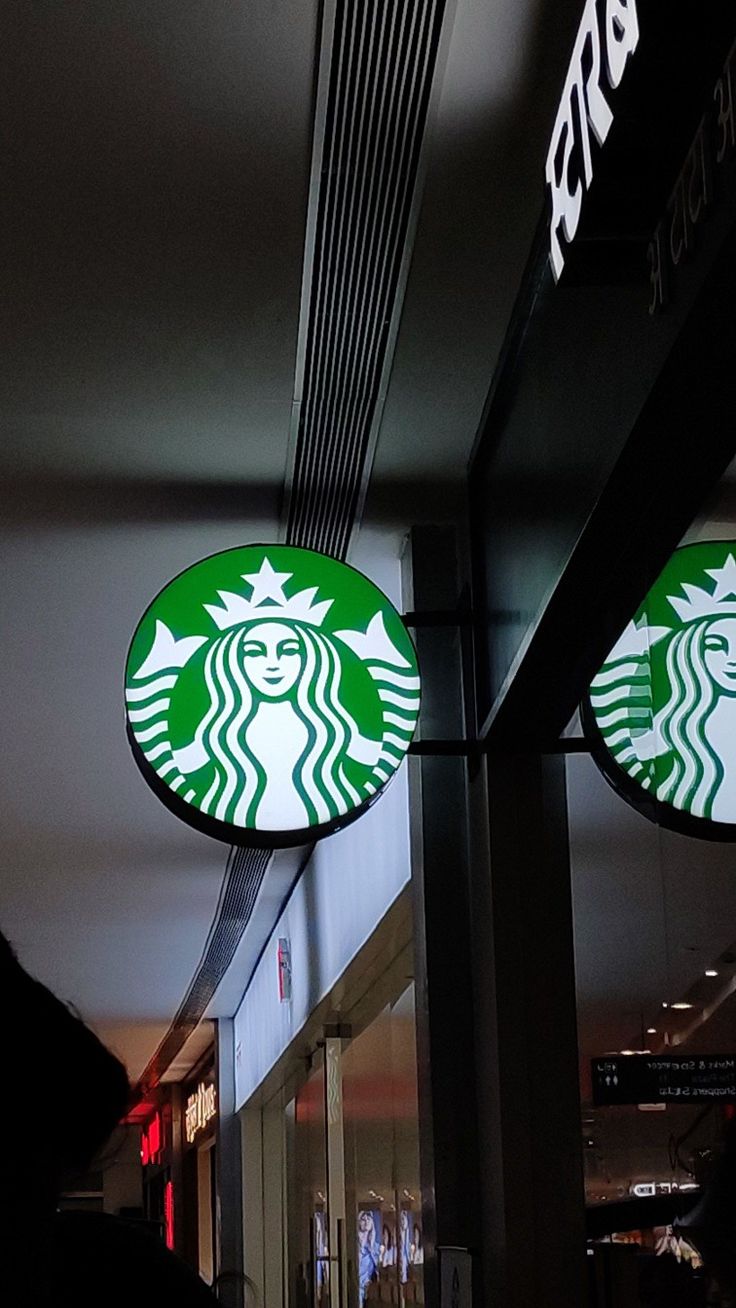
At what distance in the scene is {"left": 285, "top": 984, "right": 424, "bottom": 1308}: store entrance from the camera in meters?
5.26

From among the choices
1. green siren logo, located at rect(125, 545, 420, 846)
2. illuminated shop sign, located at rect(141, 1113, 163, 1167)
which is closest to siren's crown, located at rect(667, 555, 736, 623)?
green siren logo, located at rect(125, 545, 420, 846)

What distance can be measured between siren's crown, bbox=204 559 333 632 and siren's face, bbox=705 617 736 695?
136 cm

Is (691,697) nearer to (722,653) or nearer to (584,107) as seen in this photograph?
(722,653)

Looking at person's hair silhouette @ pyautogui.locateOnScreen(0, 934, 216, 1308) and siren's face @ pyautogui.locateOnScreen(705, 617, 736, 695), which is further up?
siren's face @ pyautogui.locateOnScreen(705, 617, 736, 695)

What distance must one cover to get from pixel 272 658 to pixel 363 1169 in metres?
3.32

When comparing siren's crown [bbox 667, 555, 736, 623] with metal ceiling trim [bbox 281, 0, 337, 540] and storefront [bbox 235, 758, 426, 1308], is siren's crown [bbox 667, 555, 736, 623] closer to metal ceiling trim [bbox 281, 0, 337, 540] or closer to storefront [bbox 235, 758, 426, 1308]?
metal ceiling trim [bbox 281, 0, 337, 540]

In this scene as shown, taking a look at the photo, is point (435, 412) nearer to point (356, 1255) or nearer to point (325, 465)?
point (325, 465)

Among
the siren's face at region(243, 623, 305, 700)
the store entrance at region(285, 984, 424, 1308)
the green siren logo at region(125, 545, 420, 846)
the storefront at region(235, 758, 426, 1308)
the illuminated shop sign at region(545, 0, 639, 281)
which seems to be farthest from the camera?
the store entrance at region(285, 984, 424, 1308)

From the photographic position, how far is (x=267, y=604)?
3459 mm

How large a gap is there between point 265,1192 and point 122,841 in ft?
16.0

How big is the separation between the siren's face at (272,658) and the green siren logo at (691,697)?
956 mm

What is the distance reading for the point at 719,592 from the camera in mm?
2176

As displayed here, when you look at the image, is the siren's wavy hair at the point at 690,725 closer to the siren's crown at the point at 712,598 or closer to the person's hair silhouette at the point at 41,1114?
the siren's crown at the point at 712,598

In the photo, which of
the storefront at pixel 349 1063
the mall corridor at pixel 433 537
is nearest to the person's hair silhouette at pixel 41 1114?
the mall corridor at pixel 433 537
